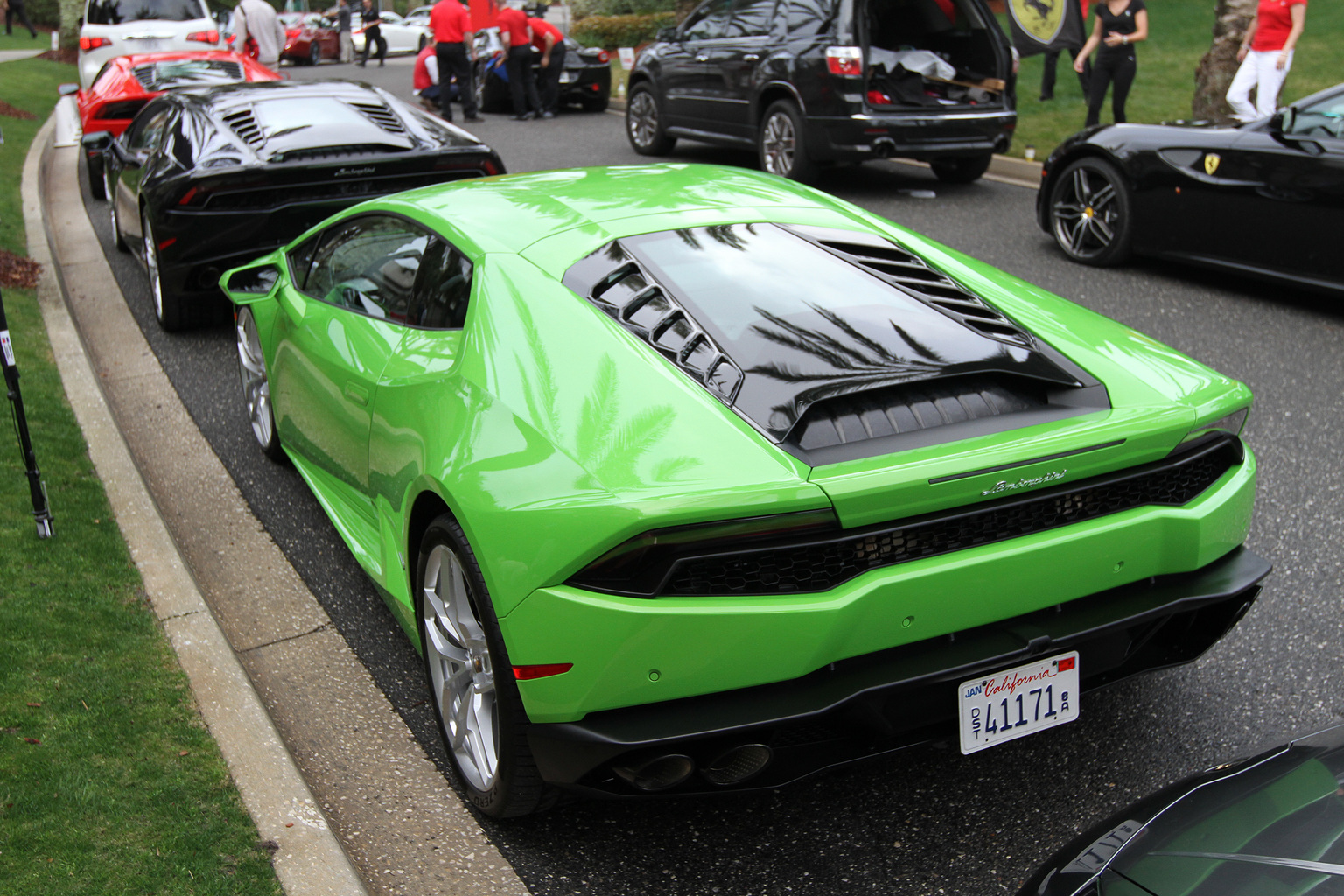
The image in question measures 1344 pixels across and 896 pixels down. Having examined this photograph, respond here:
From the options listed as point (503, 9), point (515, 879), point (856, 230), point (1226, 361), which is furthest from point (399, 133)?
point (503, 9)

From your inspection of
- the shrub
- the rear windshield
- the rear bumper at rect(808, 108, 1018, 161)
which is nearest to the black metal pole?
the rear bumper at rect(808, 108, 1018, 161)

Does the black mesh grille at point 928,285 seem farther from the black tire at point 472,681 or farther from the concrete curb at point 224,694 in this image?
the concrete curb at point 224,694

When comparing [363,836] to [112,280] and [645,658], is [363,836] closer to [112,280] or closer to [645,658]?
[645,658]

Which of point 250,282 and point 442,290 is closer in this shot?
point 442,290

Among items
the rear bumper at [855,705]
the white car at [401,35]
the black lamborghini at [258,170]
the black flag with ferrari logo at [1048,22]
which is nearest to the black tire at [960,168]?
the black flag with ferrari logo at [1048,22]

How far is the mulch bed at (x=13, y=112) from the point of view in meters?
16.6

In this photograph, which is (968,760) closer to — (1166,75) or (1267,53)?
(1267,53)

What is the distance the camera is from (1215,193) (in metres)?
6.94

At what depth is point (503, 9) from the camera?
16328mm

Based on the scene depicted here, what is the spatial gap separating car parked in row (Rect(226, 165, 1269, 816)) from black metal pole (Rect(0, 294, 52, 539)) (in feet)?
5.17

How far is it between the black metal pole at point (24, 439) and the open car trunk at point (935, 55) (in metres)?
7.46

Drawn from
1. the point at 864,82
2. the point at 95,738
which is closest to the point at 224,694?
the point at 95,738

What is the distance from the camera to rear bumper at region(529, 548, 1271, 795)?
2.35 metres

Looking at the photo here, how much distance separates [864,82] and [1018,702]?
797 centimetres
